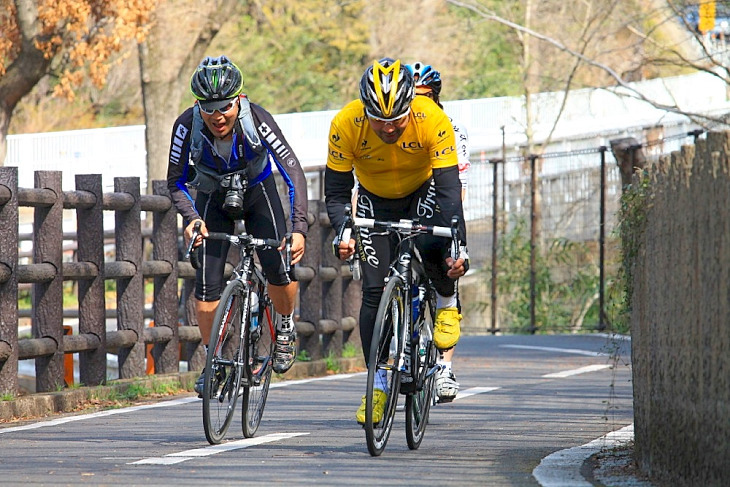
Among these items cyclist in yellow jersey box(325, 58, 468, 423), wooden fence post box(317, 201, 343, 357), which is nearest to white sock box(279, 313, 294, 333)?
cyclist in yellow jersey box(325, 58, 468, 423)

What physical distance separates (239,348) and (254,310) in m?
0.34

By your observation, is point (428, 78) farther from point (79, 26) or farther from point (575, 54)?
point (79, 26)

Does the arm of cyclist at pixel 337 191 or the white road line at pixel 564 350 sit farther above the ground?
the arm of cyclist at pixel 337 191

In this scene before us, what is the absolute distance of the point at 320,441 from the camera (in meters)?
7.92

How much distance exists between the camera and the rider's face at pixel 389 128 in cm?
752

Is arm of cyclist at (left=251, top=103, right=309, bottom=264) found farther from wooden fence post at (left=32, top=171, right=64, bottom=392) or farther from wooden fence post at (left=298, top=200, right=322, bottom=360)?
wooden fence post at (left=298, top=200, right=322, bottom=360)

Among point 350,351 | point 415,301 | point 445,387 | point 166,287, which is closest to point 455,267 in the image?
point 415,301

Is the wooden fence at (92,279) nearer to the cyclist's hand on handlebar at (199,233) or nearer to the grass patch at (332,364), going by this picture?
the grass patch at (332,364)

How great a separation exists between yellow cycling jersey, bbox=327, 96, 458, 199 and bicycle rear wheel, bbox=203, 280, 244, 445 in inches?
35.5

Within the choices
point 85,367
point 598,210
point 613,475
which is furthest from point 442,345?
point 598,210

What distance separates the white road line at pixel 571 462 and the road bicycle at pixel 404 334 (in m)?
0.79

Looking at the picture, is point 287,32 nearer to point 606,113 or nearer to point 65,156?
point 606,113

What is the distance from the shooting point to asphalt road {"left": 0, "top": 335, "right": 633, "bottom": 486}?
21.7 ft

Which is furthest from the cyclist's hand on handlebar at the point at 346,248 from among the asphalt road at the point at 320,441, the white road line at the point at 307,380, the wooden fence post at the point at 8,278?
the white road line at the point at 307,380
